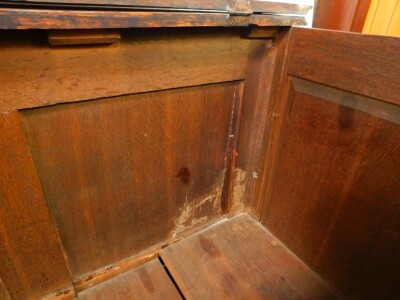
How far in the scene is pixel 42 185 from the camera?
864 millimetres

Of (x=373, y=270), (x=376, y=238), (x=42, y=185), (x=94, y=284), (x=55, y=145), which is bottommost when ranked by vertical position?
(x=94, y=284)

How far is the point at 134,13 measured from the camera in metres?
0.68

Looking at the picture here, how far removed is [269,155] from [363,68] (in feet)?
1.84

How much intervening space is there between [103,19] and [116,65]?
0.56 ft

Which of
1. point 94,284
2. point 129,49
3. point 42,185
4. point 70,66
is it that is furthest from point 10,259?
point 129,49

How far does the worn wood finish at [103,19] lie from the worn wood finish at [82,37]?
54mm

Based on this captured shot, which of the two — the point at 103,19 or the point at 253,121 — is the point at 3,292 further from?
the point at 253,121

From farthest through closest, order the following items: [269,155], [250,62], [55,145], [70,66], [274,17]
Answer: [269,155]
[250,62]
[274,17]
[55,145]
[70,66]

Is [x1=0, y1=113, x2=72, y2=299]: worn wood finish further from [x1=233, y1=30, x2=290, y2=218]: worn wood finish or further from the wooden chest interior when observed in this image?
[x1=233, y1=30, x2=290, y2=218]: worn wood finish

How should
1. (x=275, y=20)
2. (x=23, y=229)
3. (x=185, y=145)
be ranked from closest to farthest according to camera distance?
(x=23, y=229)
(x=275, y=20)
(x=185, y=145)

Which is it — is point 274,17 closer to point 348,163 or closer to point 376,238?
point 348,163

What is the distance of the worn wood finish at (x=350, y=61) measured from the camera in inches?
30.7

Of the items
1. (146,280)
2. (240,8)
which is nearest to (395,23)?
(240,8)

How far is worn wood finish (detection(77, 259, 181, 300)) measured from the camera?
1097mm
